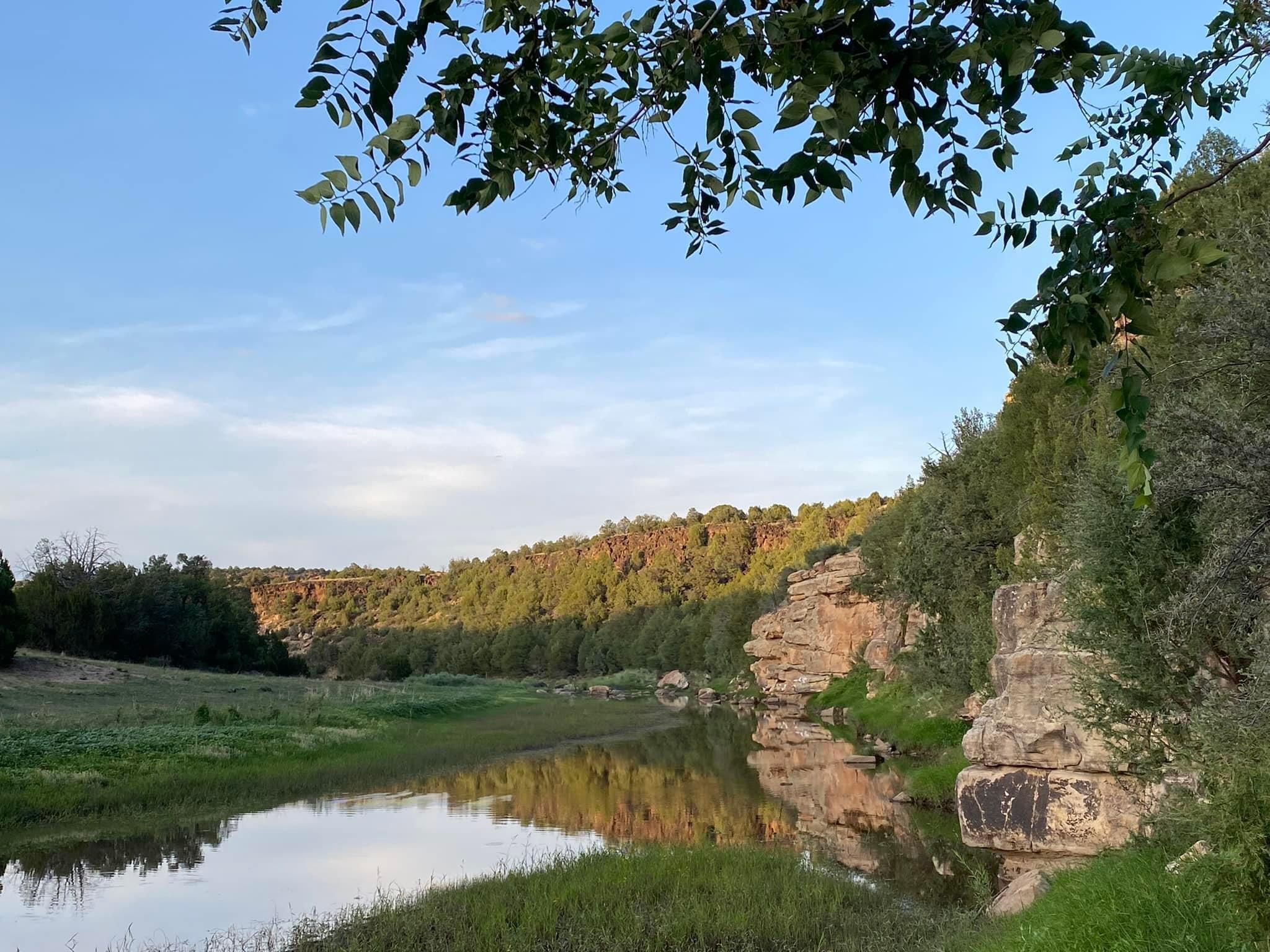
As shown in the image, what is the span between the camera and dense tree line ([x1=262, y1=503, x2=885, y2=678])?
324 ft

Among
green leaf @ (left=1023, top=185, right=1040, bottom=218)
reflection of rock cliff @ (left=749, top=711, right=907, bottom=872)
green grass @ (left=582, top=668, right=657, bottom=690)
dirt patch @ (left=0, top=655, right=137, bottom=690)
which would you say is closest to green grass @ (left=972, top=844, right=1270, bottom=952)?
→ green leaf @ (left=1023, top=185, right=1040, bottom=218)

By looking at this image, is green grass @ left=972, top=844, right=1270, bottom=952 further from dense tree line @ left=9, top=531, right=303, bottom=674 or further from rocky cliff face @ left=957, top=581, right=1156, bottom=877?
dense tree line @ left=9, top=531, right=303, bottom=674

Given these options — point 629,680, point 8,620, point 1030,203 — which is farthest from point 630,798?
point 629,680

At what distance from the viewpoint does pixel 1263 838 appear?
660 cm

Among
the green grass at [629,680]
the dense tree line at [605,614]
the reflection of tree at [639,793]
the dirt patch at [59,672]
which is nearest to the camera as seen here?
the reflection of tree at [639,793]

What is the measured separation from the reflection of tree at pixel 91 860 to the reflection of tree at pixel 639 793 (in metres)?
6.64

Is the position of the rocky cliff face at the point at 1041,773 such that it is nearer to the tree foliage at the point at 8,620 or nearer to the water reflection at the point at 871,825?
the water reflection at the point at 871,825

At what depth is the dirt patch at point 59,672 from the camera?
33194 mm

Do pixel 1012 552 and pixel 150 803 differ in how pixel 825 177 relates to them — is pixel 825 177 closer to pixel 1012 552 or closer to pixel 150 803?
pixel 150 803

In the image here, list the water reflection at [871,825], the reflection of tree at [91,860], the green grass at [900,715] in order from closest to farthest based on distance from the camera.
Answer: the reflection of tree at [91,860], the water reflection at [871,825], the green grass at [900,715]

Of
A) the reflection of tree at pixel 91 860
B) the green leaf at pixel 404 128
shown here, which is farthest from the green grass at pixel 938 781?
the green leaf at pixel 404 128

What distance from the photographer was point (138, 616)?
5325cm

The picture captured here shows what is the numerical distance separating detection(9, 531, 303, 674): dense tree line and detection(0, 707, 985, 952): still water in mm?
26935

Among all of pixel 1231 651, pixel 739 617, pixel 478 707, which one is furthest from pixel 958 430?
pixel 739 617
